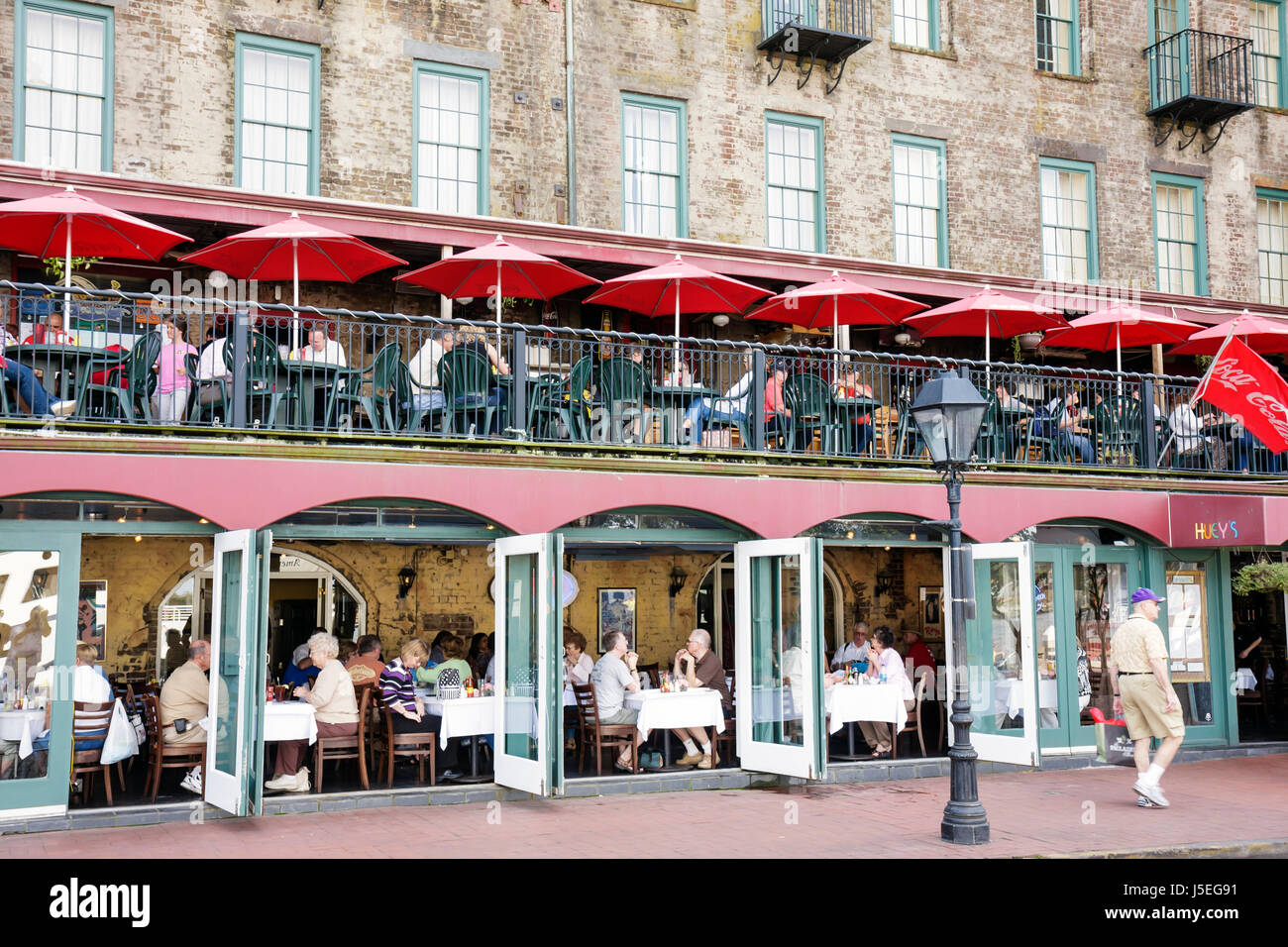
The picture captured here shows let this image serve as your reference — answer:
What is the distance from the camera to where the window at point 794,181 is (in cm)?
1716

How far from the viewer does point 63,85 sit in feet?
44.9

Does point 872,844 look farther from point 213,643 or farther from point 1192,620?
point 1192,620

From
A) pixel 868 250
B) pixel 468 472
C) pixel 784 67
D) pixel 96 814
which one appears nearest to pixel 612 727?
pixel 468 472

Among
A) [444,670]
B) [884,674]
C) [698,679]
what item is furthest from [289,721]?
[884,674]

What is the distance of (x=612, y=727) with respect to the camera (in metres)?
12.5

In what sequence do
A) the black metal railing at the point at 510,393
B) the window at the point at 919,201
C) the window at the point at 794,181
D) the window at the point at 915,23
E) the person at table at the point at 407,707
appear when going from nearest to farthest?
the black metal railing at the point at 510,393, the person at table at the point at 407,707, the window at the point at 794,181, the window at the point at 919,201, the window at the point at 915,23

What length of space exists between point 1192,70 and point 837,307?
859cm

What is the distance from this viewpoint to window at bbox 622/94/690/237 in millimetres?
16359

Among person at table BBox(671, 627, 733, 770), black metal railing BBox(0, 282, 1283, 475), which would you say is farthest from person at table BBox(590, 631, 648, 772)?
black metal railing BBox(0, 282, 1283, 475)

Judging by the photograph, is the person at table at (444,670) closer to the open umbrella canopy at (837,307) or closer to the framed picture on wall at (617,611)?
the framed picture on wall at (617,611)

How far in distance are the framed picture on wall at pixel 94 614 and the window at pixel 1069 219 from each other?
1389 centimetres

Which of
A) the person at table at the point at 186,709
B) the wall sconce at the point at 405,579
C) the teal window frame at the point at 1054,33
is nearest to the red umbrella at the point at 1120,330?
the teal window frame at the point at 1054,33

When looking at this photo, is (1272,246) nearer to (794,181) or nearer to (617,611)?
(794,181)

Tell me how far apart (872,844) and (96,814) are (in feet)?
20.9
